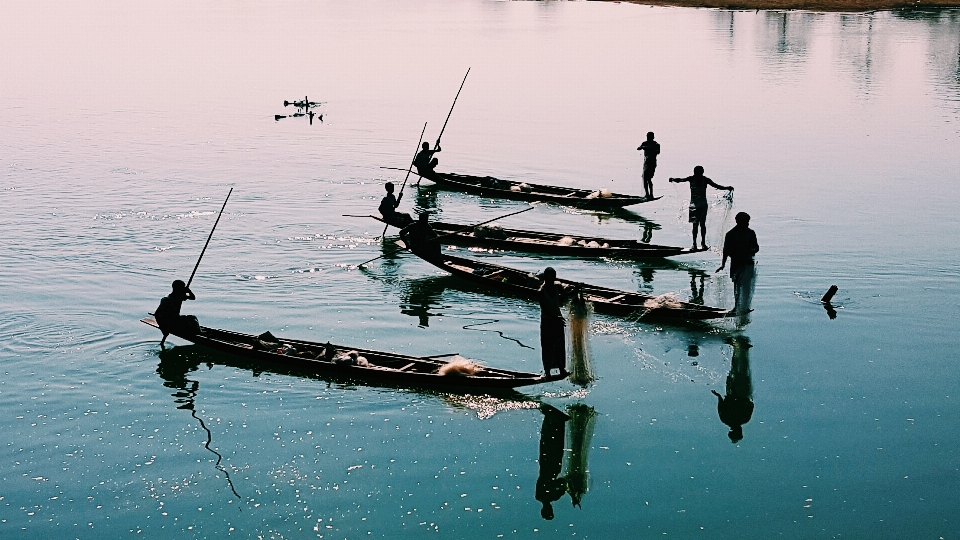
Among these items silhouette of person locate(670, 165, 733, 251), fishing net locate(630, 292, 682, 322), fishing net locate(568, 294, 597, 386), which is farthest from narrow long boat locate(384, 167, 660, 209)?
fishing net locate(568, 294, 597, 386)

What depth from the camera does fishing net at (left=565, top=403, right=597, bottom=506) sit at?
33.0 feet

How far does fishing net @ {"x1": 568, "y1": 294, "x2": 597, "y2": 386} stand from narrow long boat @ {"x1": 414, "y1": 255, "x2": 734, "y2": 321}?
254cm

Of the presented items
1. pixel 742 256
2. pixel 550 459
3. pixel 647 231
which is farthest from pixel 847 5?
pixel 550 459

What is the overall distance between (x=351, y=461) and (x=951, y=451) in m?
6.35

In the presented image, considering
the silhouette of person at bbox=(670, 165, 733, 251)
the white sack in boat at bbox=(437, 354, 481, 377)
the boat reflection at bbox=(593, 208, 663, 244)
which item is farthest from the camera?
the boat reflection at bbox=(593, 208, 663, 244)

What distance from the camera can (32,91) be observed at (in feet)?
128

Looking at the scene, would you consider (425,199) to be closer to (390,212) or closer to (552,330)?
(390,212)

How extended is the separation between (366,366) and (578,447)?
9.32 feet

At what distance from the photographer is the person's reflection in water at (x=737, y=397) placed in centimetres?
1138

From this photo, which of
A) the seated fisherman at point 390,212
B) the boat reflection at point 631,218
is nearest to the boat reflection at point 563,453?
the seated fisherman at point 390,212

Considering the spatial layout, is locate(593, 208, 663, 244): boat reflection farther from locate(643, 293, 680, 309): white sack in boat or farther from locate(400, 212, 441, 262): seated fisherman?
locate(643, 293, 680, 309): white sack in boat

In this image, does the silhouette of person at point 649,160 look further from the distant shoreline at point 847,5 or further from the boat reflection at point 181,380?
the distant shoreline at point 847,5

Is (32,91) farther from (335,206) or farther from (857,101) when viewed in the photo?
(857,101)

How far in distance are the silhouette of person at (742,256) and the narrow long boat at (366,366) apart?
3657 mm
